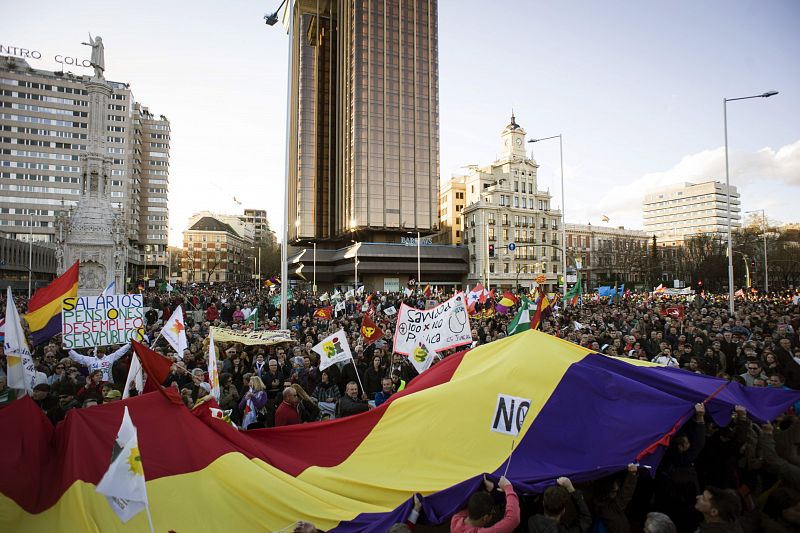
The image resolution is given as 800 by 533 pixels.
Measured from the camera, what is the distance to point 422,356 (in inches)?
456

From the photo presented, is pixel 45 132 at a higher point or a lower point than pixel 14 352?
higher

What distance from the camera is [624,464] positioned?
4.84m

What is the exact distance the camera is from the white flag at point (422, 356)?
1146 centimetres

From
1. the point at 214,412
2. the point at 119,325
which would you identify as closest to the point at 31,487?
the point at 214,412

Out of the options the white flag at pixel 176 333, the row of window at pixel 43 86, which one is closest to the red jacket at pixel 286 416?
the white flag at pixel 176 333

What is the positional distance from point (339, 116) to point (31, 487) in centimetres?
8723

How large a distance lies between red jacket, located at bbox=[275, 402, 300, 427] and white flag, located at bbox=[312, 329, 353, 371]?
134 inches

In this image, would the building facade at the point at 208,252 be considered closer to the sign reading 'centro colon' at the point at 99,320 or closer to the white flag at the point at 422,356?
the sign reading 'centro colon' at the point at 99,320

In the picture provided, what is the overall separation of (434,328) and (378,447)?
19.6ft

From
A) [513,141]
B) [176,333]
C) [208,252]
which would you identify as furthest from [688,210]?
[176,333]

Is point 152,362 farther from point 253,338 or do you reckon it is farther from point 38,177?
point 38,177

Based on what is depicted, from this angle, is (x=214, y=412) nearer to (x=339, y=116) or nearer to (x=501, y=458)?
(x=501, y=458)

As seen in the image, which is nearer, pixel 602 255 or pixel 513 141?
pixel 513 141

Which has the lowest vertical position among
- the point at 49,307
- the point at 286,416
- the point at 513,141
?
the point at 286,416
